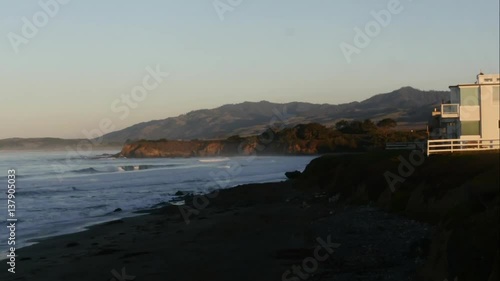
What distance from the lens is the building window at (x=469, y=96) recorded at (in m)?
38.0

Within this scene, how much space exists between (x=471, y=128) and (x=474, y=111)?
3.84 ft

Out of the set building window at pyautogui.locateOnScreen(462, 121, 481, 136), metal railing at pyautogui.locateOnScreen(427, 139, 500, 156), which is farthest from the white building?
metal railing at pyautogui.locateOnScreen(427, 139, 500, 156)

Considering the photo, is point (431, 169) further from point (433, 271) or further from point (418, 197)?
point (433, 271)

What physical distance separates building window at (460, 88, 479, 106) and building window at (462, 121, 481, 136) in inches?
52.1

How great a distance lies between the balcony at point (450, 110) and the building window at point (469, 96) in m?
0.54

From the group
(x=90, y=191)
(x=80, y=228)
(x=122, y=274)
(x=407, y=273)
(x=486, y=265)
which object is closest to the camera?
(x=486, y=265)

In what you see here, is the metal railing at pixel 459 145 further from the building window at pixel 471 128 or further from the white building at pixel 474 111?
the building window at pixel 471 128

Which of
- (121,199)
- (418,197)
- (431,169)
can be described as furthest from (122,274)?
(121,199)

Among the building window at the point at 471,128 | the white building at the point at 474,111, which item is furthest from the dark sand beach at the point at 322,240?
the white building at the point at 474,111

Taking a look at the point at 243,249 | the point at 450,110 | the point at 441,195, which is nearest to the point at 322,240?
the point at 243,249

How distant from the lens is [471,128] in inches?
1494

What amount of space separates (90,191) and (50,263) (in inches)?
1339

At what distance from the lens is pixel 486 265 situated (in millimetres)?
9750

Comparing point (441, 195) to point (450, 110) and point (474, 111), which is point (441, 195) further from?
point (450, 110)
